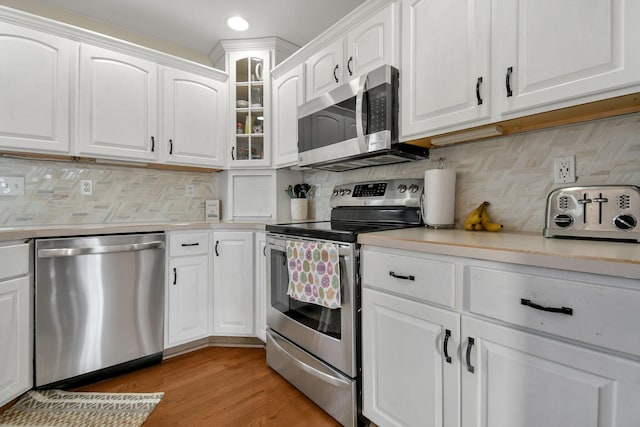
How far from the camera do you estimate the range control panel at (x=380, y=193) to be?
175 centimetres

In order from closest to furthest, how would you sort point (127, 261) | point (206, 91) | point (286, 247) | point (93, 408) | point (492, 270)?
1. point (492, 270)
2. point (93, 408)
3. point (286, 247)
4. point (127, 261)
5. point (206, 91)

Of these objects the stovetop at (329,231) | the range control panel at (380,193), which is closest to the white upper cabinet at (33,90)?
the stovetop at (329,231)

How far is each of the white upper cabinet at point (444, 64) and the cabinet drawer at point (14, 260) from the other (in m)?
2.12

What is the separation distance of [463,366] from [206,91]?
8.74 ft

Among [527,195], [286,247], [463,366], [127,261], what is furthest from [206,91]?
[463,366]

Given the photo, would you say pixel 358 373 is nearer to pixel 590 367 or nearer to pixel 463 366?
pixel 463 366

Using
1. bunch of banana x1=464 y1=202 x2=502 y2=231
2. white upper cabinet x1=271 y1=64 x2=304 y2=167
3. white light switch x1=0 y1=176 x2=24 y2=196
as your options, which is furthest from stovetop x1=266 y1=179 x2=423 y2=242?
white light switch x1=0 y1=176 x2=24 y2=196

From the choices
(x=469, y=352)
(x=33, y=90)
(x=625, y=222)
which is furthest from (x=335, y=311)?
(x=33, y=90)

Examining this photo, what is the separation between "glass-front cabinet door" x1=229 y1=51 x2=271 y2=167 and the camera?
2617mm

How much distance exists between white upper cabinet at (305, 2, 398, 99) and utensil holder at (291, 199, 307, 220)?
854 millimetres

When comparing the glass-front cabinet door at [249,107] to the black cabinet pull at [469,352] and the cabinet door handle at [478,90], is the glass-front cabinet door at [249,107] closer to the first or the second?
the cabinet door handle at [478,90]

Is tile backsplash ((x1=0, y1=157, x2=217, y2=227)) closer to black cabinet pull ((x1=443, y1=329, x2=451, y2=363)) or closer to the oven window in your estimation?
the oven window

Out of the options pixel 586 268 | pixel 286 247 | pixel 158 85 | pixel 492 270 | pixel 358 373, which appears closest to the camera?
pixel 586 268

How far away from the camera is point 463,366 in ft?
3.34
